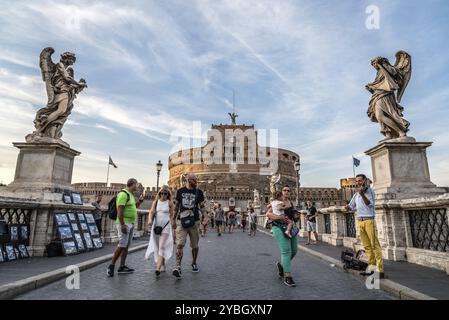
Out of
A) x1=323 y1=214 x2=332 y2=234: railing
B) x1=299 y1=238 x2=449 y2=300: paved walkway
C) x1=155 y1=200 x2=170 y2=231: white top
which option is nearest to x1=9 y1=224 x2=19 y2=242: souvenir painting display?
x1=155 y1=200 x2=170 y2=231: white top

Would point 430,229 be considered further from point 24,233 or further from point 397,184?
point 24,233

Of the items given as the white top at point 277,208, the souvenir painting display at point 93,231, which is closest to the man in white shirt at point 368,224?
the white top at point 277,208

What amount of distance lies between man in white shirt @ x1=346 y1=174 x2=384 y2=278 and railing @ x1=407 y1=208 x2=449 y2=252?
189 centimetres

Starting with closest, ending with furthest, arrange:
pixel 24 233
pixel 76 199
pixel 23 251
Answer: pixel 23 251
pixel 24 233
pixel 76 199

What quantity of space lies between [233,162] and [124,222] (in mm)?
77200

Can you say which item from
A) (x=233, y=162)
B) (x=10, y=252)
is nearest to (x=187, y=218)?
(x=10, y=252)

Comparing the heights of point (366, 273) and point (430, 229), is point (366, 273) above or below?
below

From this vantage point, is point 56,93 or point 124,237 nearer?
point 124,237

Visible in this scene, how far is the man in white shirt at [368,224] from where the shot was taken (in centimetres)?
484

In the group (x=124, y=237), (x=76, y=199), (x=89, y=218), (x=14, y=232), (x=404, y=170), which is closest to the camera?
(x=124, y=237)

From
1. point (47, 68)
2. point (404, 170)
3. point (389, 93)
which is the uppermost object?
point (47, 68)

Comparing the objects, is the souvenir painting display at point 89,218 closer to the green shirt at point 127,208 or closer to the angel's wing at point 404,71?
the green shirt at point 127,208

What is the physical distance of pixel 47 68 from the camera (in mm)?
8828
